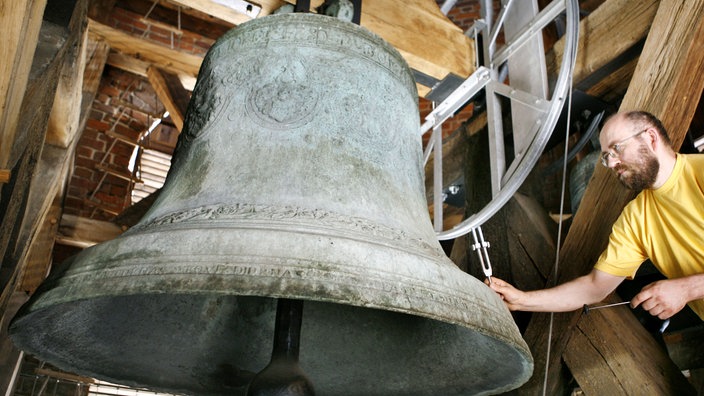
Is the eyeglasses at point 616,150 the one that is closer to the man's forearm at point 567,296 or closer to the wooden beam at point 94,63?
the man's forearm at point 567,296

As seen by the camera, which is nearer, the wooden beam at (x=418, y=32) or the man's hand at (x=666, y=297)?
the man's hand at (x=666, y=297)

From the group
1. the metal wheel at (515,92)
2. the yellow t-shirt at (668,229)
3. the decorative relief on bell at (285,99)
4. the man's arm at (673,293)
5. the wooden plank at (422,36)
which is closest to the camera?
the decorative relief on bell at (285,99)

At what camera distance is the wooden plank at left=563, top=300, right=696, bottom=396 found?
163 centimetres

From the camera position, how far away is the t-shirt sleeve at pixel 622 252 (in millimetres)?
1582

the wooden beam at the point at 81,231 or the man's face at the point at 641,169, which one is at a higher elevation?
the man's face at the point at 641,169

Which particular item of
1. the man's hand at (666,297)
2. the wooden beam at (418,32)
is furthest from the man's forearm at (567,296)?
the wooden beam at (418,32)

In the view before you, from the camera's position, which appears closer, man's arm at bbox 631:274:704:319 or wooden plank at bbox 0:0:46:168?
wooden plank at bbox 0:0:46:168

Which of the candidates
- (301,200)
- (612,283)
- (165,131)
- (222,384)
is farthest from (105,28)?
(165,131)

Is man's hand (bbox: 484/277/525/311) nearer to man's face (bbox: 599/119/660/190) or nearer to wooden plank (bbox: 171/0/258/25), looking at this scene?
man's face (bbox: 599/119/660/190)

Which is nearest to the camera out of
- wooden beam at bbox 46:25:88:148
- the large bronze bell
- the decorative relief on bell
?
the large bronze bell

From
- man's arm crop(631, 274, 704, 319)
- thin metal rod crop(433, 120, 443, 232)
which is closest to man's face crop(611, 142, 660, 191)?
man's arm crop(631, 274, 704, 319)

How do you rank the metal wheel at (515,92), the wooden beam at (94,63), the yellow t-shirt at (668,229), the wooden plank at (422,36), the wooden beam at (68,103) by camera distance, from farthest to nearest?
1. the wooden beam at (94,63)
2. the wooden beam at (68,103)
3. the wooden plank at (422,36)
4. the metal wheel at (515,92)
5. the yellow t-shirt at (668,229)

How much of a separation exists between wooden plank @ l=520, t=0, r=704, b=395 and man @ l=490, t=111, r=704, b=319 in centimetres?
14

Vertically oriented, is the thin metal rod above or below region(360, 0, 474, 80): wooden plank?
below
